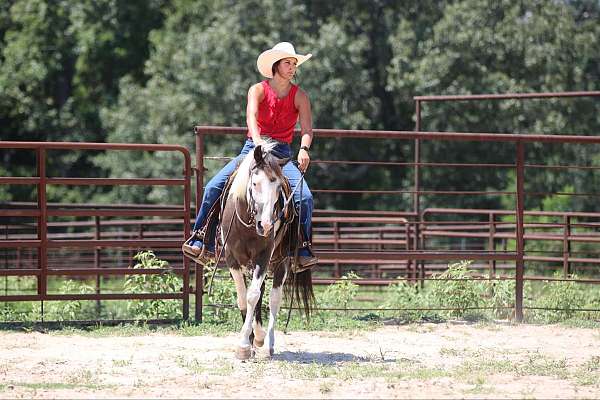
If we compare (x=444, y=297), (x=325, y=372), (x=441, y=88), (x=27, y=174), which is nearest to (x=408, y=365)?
(x=325, y=372)

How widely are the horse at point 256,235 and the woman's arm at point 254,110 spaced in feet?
0.64

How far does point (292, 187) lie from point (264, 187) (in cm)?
83

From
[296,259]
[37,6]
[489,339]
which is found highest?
[37,6]

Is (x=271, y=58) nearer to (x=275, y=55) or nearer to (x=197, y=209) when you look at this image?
(x=275, y=55)

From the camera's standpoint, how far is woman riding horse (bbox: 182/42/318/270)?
8086 millimetres

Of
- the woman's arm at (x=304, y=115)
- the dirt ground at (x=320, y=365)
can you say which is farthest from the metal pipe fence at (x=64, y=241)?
the woman's arm at (x=304, y=115)

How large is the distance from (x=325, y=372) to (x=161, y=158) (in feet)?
58.1

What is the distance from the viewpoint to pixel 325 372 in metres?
7.07

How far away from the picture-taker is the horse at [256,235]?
729 centimetres

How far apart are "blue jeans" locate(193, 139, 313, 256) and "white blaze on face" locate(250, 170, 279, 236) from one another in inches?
26.1

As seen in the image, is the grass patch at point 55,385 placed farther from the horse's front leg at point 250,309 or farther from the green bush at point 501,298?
the green bush at point 501,298

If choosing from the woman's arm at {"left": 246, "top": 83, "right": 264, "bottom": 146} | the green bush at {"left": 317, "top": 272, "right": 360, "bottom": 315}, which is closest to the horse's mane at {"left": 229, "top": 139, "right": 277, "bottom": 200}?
the woman's arm at {"left": 246, "top": 83, "right": 264, "bottom": 146}

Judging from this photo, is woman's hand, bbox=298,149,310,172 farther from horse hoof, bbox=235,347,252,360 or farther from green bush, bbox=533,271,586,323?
green bush, bbox=533,271,586,323

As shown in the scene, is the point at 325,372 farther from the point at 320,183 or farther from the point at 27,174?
the point at 27,174
